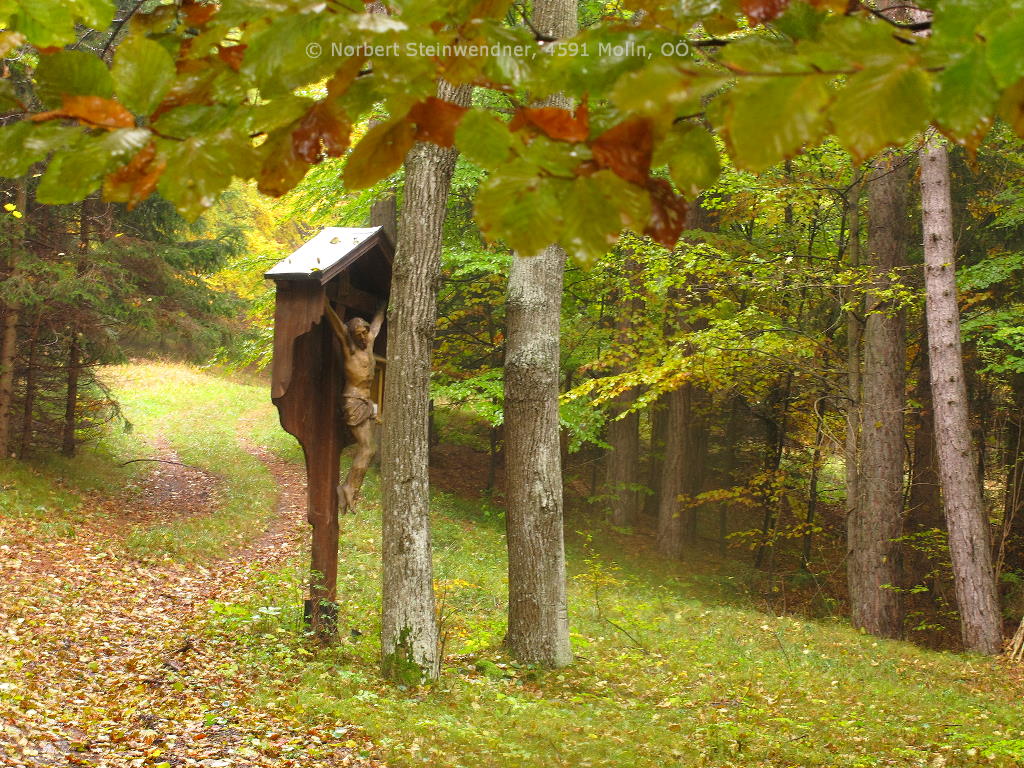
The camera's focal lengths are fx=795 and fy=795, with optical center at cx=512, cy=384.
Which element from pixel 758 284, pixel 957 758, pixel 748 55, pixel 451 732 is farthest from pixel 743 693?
pixel 748 55

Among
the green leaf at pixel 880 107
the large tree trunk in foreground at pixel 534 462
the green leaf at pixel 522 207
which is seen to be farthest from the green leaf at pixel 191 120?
the large tree trunk in foreground at pixel 534 462

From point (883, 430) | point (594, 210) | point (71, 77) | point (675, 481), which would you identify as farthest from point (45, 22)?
point (675, 481)

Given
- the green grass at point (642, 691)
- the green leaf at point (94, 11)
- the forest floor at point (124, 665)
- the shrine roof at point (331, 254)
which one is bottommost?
the green grass at point (642, 691)

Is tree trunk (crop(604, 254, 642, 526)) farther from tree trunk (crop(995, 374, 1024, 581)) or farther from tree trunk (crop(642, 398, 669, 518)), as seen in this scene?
tree trunk (crop(995, 374, 1024, 581))

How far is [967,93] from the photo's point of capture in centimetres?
93

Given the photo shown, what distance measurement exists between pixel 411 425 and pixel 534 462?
5.08ft

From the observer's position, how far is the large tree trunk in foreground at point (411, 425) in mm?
6277

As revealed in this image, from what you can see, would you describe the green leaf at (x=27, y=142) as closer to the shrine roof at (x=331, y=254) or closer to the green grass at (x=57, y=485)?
the shrine roof at (x=331, y=254)

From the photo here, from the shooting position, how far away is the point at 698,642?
913 cm

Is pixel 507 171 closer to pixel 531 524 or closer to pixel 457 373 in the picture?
pixel 531 524

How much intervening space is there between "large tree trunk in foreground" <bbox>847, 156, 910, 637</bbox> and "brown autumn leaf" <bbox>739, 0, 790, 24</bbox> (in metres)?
11.6

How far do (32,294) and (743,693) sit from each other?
36.8 feet

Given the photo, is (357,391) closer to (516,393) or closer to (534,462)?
(516,393)

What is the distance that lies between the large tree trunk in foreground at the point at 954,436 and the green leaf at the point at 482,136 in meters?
10.4
